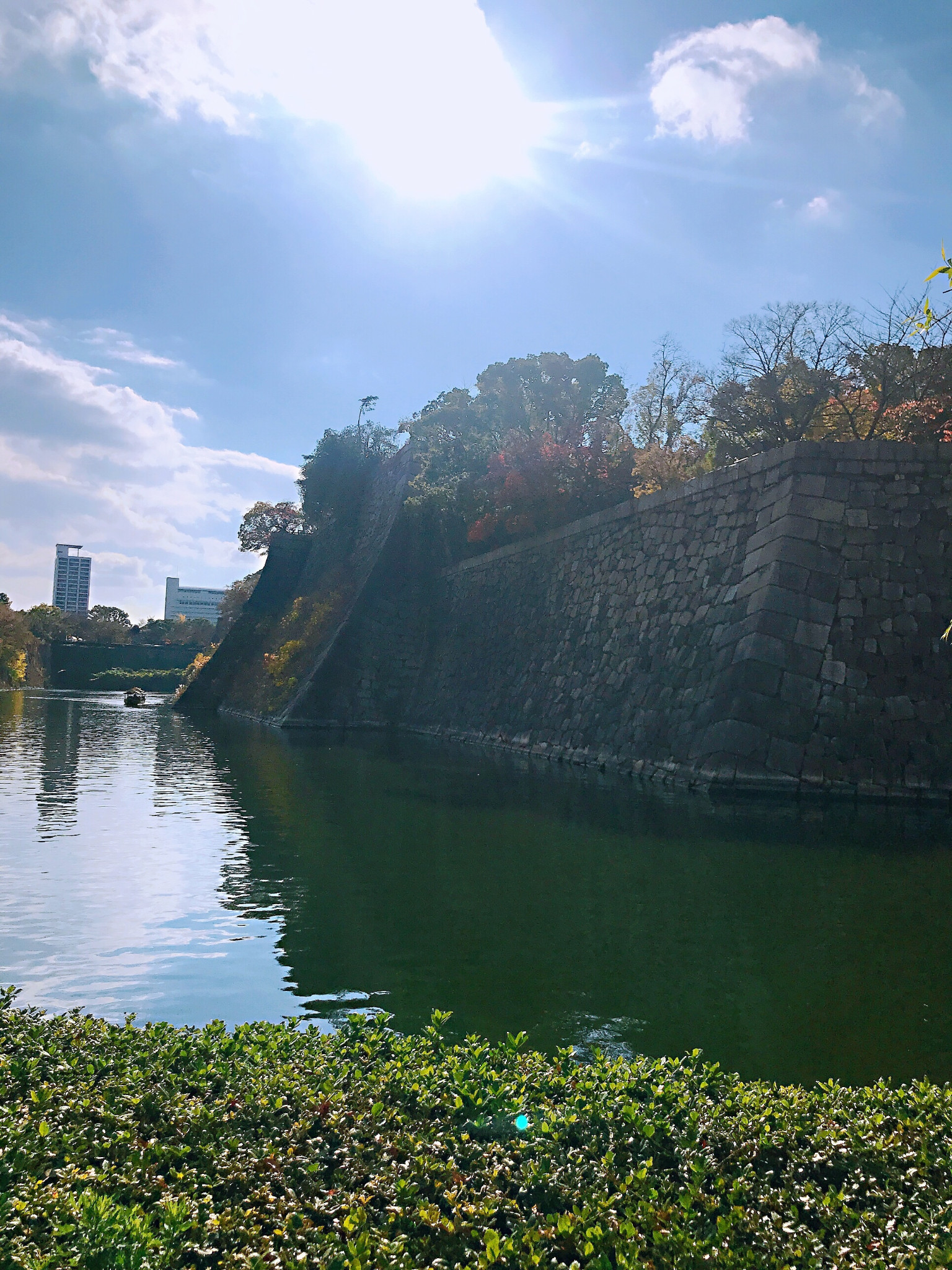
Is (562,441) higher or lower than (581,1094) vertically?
higher

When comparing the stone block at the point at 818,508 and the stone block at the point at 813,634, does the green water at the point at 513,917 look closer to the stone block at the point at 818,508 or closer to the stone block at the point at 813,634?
the stone block at the point at 813,634

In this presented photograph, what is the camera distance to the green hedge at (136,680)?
66.0m

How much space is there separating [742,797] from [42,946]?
9048 mm

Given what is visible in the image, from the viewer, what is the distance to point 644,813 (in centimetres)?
1071

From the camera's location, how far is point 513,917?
621 centimetres

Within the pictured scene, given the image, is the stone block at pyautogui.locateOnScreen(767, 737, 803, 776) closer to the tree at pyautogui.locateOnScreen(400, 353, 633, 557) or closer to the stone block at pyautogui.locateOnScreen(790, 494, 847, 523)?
the stone block at pyautogui.locateOnScreen(790, 494, 847, 523)

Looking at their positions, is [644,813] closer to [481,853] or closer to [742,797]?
[742,797]

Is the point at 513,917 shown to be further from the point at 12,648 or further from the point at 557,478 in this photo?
the point at 12,648

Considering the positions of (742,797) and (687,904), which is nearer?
(687,904)

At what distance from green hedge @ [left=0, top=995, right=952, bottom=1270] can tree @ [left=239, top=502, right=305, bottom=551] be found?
160 ft

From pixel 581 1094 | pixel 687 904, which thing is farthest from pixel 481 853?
pixel 581 1094

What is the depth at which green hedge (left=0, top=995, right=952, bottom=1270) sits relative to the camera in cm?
222

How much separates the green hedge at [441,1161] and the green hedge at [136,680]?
6602 centimetres

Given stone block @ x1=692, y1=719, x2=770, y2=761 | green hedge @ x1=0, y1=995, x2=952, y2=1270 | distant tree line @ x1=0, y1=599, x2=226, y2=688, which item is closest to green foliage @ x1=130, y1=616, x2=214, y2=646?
distant tree line @ x1=0, y1=599, x2=226, y2=688
